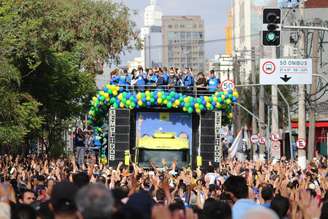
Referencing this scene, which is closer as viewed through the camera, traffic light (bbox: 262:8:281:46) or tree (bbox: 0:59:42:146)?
traffic light (bbox: 262:8:281:46)

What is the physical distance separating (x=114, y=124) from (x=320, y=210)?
23.6 metres

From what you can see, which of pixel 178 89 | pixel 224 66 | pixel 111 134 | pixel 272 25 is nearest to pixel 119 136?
pixel 111 134

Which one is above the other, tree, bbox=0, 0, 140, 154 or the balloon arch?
tree, bbox=0, 0, 140, 154

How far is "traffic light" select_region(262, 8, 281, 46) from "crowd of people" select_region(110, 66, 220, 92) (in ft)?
34.0

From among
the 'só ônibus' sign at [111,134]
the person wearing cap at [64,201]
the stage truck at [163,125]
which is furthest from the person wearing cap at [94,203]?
the 'só ônibus' sign at [111,134]

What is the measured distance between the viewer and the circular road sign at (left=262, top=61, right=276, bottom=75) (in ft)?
99.3

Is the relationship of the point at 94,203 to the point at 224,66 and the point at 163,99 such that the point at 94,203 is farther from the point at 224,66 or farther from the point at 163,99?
the point at 224,66

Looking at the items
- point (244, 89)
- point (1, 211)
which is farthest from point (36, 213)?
point (244, 89)

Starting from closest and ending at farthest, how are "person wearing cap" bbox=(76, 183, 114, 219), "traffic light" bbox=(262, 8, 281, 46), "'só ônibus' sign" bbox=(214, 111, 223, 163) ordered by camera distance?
"person wearing cap" bbox=(76, 183, 114, 219), "traffic light" bbox=(262, 8, 281, 46), "'só ônibus' sign" bbox=(214, 111, 223, 163)

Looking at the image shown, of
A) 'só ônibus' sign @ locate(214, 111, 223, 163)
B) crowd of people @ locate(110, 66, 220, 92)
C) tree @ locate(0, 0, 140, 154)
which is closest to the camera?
'só ônibus' sign @ locate(214, 111, 223, 163)

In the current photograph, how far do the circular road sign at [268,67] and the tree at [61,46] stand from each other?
25.1ft

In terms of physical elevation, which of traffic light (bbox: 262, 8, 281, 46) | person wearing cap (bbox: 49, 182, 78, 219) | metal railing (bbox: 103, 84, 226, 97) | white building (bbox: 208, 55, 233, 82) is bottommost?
person wearing cap (bbox: 49, 182, 78, 219)

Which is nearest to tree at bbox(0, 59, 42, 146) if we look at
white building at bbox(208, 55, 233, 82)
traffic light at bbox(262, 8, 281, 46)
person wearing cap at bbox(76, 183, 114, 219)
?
traffic light at bbox(262, 8, 281, 46)

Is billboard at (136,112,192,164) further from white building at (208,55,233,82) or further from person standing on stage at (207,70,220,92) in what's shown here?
white building at (208,55,233,82)
